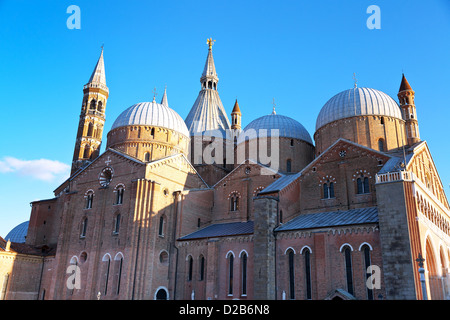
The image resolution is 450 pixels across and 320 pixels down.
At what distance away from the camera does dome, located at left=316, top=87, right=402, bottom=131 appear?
33438mm

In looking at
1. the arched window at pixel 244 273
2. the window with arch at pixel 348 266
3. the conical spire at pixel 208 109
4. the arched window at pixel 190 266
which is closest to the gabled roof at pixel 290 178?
Answer: the arched window at pixel 244 273

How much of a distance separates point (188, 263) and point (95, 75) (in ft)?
86.8

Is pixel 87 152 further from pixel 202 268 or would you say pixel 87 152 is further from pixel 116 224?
pixel 202 268

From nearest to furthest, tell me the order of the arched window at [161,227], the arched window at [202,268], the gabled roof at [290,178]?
Answer: the gabled roof at [290,178], the arched window at [202,268], the arched window at [161,227]

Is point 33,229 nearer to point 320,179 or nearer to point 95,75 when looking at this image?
point 95,75

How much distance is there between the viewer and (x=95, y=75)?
46.1 m

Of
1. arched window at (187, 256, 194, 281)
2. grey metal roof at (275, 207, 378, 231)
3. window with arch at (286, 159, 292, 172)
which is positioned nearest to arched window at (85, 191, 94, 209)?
arched window at (187, 256, 194, 281)

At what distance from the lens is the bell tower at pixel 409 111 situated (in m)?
34.2

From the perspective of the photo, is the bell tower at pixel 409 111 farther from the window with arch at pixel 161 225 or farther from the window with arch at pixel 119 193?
the window with arch at pixel 119 193

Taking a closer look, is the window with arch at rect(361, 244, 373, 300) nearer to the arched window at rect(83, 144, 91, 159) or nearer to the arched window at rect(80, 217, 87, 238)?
the arched window at rect(80, 217, 87, 238)

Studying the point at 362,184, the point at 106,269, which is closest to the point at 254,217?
the point at 362,184

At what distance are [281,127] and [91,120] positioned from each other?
69.9ft

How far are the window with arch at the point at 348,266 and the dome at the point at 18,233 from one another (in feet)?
137
